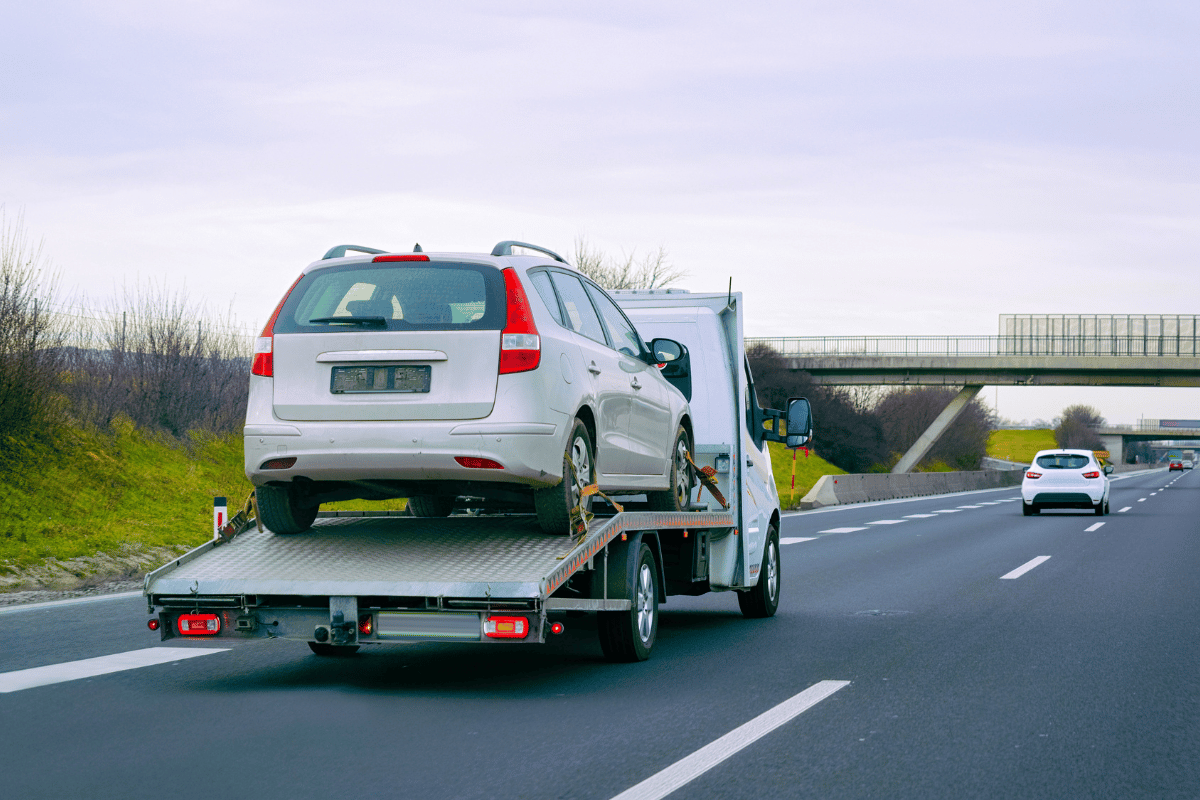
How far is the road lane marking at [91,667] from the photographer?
22.6ft

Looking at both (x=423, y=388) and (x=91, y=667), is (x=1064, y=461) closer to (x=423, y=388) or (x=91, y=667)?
(x=423, y=388)

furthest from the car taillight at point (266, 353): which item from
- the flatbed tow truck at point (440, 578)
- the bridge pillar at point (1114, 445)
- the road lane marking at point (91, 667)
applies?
the bridge pillar at point (1114, 445)

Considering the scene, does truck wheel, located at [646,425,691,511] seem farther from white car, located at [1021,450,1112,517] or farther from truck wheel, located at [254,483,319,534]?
white car, located at [1021,450,1112,517]

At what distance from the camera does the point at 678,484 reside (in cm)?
912

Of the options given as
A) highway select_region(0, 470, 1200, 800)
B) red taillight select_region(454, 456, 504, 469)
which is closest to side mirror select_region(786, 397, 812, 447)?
highway select_region(0, 470, 1200, 800)

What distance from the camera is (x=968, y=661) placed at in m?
8.04

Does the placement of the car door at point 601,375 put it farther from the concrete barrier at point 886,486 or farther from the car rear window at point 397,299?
the concrete barrier at point 886,486

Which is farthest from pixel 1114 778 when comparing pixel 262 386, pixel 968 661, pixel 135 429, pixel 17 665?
pixel 135 429

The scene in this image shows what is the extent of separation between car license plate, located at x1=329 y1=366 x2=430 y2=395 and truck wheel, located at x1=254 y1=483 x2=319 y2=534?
932mm

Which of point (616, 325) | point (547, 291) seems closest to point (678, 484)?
point (616, 325)

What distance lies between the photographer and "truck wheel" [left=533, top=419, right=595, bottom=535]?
6.89 metres

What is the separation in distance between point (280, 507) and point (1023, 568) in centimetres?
1018

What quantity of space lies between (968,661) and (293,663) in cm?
404

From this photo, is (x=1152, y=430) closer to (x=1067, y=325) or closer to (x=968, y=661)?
(x=1067, y=325)
